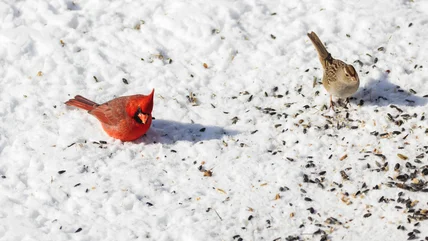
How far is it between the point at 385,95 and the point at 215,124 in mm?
1963

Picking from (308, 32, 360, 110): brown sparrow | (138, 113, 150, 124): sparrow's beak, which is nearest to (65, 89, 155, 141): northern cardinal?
(138, 113, 150, 124): sparrow's beak

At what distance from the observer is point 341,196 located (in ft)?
18.7

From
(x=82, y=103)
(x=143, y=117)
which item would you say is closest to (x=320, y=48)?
(x=143, y=117)

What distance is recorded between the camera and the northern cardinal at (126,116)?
6.15 metres

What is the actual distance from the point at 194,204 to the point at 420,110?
9.02ft

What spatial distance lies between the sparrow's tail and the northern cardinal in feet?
7.11

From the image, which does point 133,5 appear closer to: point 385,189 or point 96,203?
Answer: point 96,203

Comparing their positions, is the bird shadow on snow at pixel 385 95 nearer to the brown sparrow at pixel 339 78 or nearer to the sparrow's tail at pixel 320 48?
the brown sparrow at pixel 339 78

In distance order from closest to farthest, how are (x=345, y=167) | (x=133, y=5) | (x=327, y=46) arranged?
(x=345, y=167) < (x=327, y=46) < (x=133, y=5)

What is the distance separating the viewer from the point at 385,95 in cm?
696

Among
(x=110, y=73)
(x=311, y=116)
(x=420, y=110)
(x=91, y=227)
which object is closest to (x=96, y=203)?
(x=91, y=227)

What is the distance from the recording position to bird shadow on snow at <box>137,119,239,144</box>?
256 inches

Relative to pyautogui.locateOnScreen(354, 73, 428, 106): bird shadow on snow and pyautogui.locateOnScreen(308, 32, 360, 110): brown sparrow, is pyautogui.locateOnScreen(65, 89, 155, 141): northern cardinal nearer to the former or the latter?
pyautogui.locateOnScreen(308, 32, 360, 110): brown sparrow

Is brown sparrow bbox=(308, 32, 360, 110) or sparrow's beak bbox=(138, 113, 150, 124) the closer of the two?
sparrow's beak bbox=(138, 113, 150, 124)
